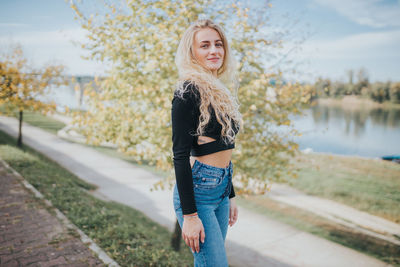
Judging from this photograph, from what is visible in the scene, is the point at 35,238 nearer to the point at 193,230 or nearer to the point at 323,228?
the point at 193,230

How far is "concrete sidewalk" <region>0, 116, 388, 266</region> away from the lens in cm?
573

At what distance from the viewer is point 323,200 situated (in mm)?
10031

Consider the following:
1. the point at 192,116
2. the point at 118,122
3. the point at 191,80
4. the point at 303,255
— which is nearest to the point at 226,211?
the point at 192,116

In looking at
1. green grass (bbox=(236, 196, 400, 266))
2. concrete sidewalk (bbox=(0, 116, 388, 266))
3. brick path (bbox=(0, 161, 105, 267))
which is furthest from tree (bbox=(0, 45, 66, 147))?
green grass (bbox=(236, 196, 400, 266))

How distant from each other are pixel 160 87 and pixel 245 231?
4.60m

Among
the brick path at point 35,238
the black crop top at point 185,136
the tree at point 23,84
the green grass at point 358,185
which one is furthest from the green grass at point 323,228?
the tree at point 23,84

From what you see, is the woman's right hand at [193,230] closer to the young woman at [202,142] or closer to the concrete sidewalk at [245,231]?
the young woman at [202,142]

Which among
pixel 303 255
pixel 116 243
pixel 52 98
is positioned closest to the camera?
pixel 116 243

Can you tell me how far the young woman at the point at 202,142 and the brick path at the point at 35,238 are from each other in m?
2.17

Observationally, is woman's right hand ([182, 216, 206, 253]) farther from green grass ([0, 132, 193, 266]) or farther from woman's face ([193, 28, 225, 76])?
green grass ([0, 132, 193, 266])

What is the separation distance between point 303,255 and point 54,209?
5.15m

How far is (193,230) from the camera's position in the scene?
165cm

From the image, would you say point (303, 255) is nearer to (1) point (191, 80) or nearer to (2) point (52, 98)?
(1) point (191, 80)

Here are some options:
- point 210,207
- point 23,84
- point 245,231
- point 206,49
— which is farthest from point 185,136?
point 23,84
